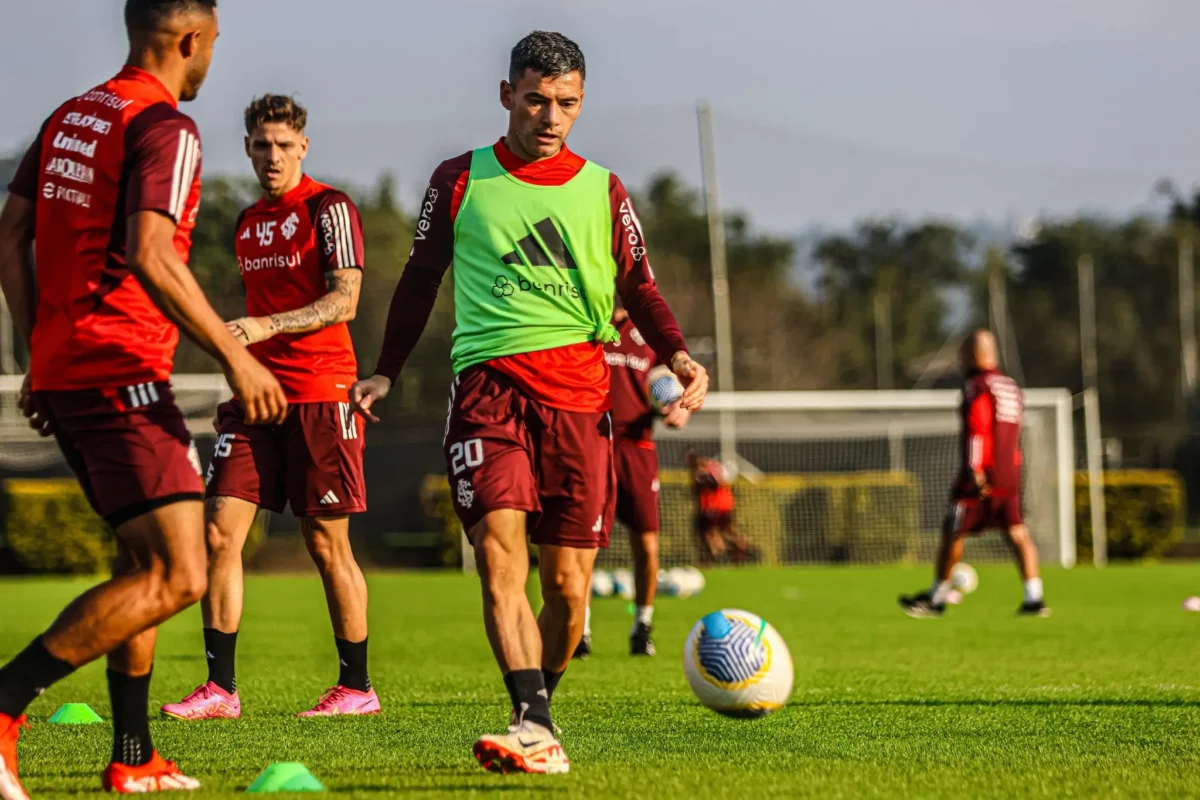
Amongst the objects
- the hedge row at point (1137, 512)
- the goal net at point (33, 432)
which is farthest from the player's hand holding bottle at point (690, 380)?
the hedge row at point (1137, 512)

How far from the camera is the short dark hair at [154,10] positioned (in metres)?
4.45

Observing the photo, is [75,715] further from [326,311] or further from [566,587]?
[566,587]

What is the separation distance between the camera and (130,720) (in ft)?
15.2

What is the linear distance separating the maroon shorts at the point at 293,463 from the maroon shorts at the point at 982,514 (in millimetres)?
7521

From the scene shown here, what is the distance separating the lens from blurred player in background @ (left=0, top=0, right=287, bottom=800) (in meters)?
4.23

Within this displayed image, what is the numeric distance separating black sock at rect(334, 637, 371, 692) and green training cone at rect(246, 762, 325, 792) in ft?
7.49

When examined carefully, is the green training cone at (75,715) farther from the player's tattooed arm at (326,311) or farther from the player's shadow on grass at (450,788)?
the player's shadow on grass at (450,788)

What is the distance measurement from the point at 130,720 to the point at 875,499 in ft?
75.6

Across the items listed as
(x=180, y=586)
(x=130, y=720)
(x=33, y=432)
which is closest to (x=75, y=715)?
(x=130, y=720)

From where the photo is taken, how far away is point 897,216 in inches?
2596

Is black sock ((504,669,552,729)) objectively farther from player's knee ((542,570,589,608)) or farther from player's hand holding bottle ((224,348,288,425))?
player's hand holding bottle ((224,348,288,425))

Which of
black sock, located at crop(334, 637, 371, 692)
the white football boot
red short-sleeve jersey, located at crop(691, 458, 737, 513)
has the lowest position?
red short-sleeve jersey, located at crop(691, 458, 737, 513)

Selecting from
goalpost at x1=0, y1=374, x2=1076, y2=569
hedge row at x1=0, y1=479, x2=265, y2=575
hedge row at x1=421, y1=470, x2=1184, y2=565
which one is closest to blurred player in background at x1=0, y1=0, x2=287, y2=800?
hedge row at x1=0, y1=479, x2=265, y2=575

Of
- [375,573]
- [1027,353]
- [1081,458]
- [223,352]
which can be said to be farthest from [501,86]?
[1027,353]
